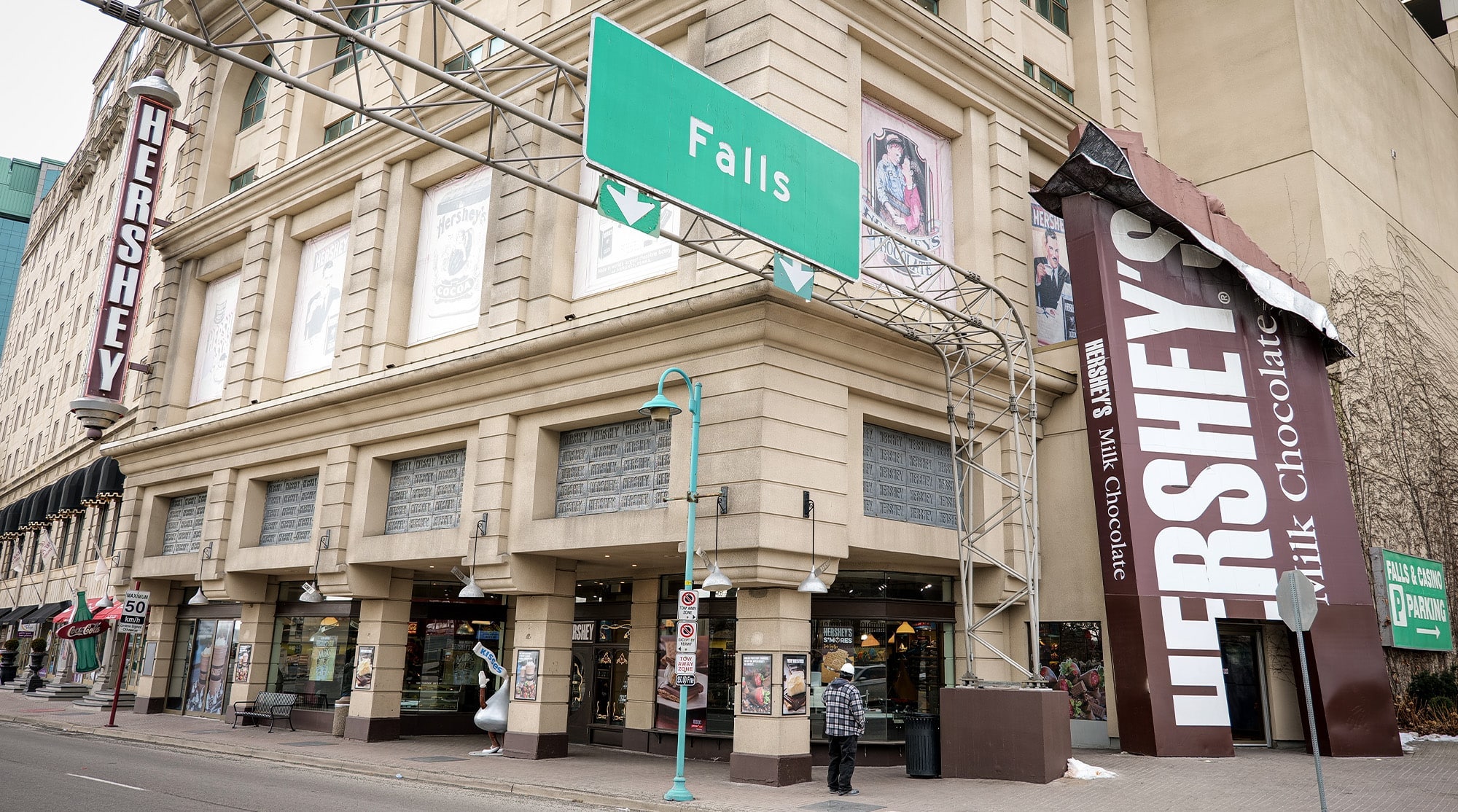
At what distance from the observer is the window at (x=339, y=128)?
28688 mm

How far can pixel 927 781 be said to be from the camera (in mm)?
16625

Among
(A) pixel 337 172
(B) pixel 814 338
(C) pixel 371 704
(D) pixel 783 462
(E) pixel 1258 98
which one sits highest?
(E) pixel 1258 98

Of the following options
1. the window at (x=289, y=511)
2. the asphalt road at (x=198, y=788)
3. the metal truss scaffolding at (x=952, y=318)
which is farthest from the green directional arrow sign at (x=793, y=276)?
the window at (x=289, y=511)

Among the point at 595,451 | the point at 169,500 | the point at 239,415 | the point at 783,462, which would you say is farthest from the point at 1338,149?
the point at 169,500

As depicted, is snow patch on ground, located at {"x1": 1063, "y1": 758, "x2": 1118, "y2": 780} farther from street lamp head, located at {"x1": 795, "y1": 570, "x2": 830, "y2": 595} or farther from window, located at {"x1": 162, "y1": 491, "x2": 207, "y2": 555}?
window, located at {"x1": 162, "y1": 491, "x2": 207, "y2": 555}

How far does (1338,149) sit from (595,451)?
20.1m

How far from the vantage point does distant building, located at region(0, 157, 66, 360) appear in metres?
125

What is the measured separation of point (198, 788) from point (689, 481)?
844cm

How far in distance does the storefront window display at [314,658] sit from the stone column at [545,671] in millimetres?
7136

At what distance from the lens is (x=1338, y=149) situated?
2583 centimetres

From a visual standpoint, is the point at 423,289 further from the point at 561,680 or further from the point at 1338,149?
the point at 1338,149

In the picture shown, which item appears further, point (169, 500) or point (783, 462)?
point (169, 500)

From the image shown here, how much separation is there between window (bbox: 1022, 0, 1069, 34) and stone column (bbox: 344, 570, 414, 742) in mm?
21183

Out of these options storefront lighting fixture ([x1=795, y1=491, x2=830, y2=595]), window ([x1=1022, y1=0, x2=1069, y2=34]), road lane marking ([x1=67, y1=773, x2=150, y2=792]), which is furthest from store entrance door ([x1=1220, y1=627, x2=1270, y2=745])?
road lane marking ([x1=67, y1=773, x2=150, y2=792])
